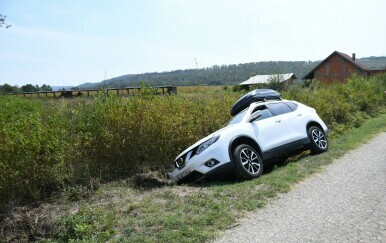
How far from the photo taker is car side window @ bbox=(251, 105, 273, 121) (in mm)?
8939

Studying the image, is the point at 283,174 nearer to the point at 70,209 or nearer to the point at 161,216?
the point at 161,216

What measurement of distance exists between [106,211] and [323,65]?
198ft

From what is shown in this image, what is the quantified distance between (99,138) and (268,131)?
4012 mm

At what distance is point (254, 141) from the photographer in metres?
8.24

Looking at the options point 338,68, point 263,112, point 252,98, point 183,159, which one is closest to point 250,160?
point 183,159

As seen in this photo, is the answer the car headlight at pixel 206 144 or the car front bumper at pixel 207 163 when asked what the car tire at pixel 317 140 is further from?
the car front bumper at pixel 207 163

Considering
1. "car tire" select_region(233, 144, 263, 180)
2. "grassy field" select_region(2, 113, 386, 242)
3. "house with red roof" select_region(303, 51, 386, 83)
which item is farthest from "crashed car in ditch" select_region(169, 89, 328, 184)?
"house with red roof" select_region(303, 51, 386, 83)

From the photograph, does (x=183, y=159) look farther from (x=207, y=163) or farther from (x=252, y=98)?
(x=252, y=98)

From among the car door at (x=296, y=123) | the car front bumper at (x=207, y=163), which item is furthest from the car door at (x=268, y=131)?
the car front bumper at (x=207, y=163)

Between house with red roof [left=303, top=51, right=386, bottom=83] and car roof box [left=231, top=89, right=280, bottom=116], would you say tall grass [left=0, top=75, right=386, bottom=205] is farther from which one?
house with red roof [left=303, top=51, right=386, bottom=83]

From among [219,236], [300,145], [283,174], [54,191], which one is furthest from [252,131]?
[54,191]

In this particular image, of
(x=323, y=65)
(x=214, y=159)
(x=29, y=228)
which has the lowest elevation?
(x=29, y=228)

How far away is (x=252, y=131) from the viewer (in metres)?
8.38

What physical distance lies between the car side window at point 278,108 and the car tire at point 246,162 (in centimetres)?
172
